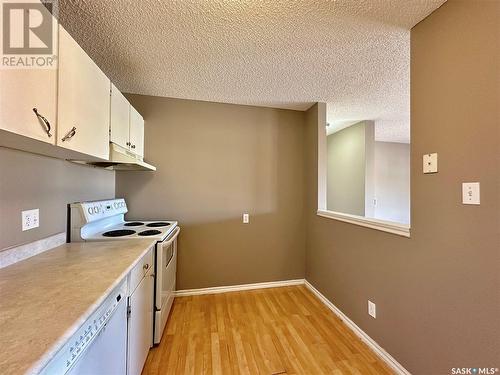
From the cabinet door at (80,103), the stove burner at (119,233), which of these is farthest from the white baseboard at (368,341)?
the cabinet door at (80,103)

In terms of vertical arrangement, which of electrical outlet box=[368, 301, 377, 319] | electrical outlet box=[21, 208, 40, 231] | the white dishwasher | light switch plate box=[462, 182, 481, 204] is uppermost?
light switch plate box=[462, 182, 481, 204]

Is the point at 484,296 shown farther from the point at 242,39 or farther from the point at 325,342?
the point at 242,39

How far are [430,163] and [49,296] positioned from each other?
2.04 metres

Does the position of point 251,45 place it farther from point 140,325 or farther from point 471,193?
point 140,325

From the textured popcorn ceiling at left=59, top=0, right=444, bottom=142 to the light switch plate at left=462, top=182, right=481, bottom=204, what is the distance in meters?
1.10

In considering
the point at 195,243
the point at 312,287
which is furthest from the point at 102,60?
the point at 312,287

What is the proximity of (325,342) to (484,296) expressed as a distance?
1.19 m

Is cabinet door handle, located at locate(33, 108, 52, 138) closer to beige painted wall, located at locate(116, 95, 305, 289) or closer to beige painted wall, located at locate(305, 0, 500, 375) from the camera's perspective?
beige painted wall, located at locate(116, 95, 305, 289)

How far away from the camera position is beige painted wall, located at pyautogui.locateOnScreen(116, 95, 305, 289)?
259cm

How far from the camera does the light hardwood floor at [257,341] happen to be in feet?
5.14

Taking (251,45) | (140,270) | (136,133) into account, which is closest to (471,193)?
(251,45)

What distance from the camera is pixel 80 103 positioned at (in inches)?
46.0

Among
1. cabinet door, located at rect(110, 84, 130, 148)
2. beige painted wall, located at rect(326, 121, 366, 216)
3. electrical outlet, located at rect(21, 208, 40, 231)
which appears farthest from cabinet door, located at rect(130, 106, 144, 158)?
beige painted wall, located at rect(326, 121, 366, 216)

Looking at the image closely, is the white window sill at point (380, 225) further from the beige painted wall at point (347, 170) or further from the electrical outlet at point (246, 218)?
the beige painted wall at point (347, 170)
